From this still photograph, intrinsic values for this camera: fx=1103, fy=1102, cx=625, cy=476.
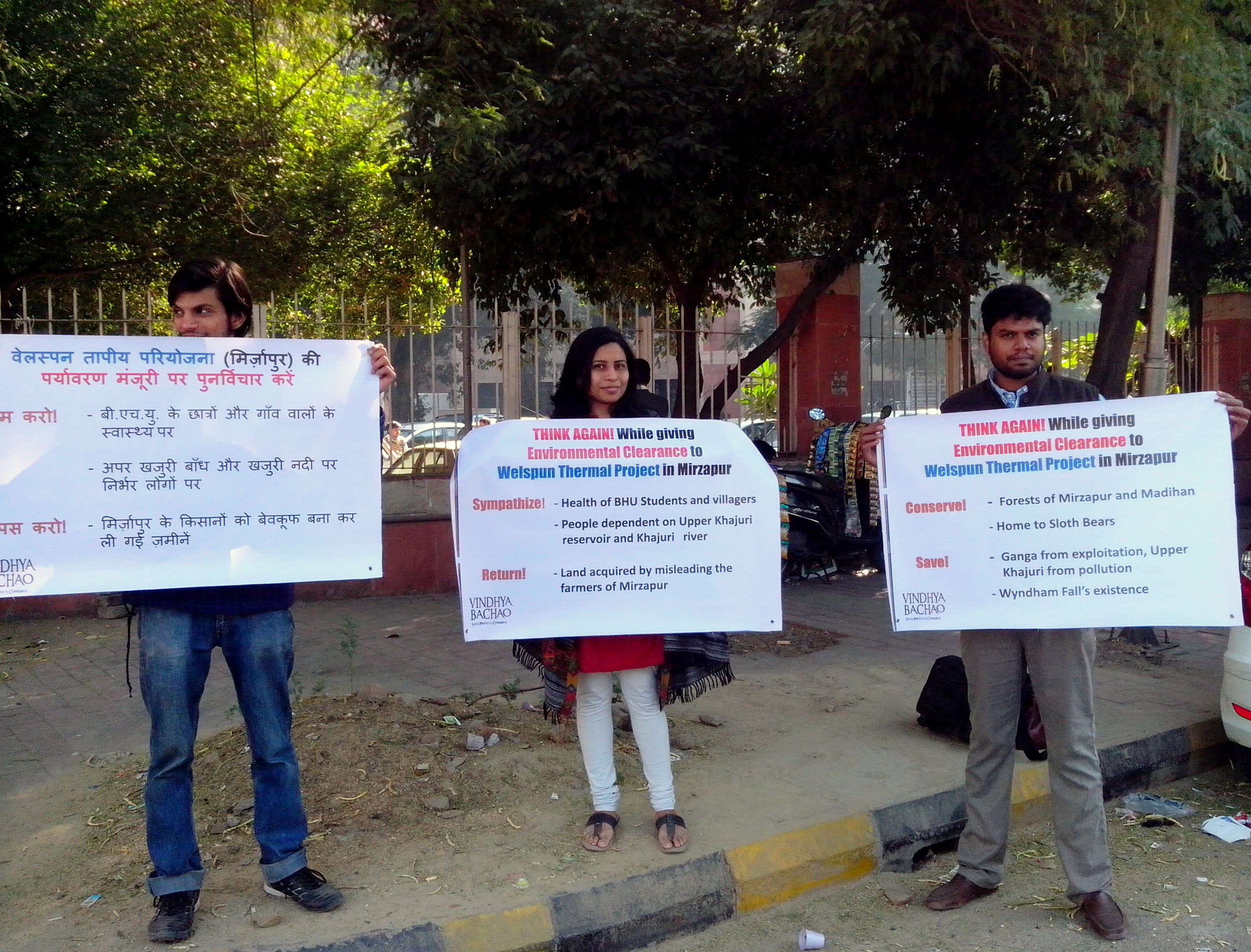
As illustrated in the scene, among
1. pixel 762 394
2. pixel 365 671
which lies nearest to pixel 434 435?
pixel 365 671

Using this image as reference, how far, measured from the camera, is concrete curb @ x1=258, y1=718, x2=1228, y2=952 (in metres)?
3.24

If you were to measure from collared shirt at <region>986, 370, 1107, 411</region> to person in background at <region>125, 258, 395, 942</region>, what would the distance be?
236 centimetres

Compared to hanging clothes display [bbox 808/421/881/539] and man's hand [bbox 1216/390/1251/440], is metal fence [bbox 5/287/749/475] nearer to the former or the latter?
hanging clothes display [bbox 808/421/881/539]

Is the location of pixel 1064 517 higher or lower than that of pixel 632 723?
higher

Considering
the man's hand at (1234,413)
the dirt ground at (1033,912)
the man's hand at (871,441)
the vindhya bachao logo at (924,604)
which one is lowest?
the dirt ground at (1033,912)

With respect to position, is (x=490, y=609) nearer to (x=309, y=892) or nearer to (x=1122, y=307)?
(x=309, y=892)

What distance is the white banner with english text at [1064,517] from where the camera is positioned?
3.43 meters

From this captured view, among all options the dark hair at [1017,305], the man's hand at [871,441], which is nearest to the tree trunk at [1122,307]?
the dark hair at [1017,305]

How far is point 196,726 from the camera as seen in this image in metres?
3.16

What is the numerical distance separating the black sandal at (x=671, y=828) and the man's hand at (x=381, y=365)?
1.71 meters

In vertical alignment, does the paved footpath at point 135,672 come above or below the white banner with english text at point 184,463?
below

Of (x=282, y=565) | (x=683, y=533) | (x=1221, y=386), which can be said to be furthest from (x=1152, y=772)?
(x=1221, y=386)

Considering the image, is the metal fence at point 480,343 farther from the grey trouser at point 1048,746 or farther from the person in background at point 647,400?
the grey trouser at point 1048,746

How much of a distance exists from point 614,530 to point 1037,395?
4.75 ft
